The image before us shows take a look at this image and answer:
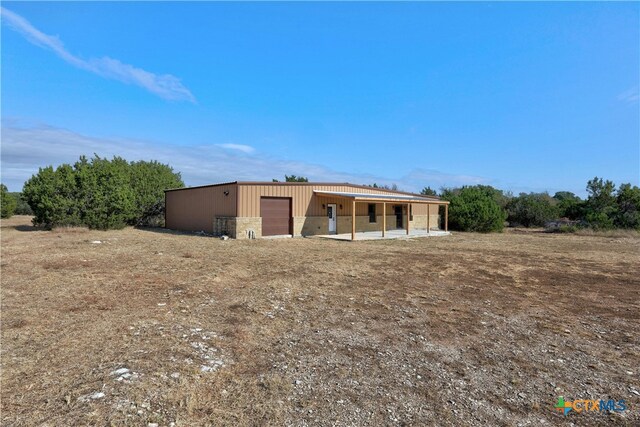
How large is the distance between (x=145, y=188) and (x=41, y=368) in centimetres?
2430

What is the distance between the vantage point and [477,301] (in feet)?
20.7

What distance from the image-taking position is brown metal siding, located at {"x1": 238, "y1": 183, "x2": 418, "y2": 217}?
17.6m

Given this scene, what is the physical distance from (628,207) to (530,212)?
686cm

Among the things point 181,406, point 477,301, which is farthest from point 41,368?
point 477,301

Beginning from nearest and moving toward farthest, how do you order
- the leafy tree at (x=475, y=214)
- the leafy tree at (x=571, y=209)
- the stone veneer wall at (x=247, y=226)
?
1. the stone veneer wall at (x=247, y=226)
2. the leafy tree at (x=475, y=214)
3. the leafy tree at (x=571, y=209)

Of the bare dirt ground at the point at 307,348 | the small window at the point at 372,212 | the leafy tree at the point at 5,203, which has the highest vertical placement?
the leafy tree at the point at 5,203

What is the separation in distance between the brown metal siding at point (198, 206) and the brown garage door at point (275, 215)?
1.66 meters

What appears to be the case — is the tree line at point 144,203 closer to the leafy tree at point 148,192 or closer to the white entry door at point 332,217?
the leafy tree at point 148,192

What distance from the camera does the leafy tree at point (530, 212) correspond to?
99.7 feet

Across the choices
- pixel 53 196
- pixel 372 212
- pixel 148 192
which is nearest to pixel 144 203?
pixel 148 192

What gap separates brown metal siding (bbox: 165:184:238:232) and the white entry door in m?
5.96

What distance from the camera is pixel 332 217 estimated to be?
69.3ft

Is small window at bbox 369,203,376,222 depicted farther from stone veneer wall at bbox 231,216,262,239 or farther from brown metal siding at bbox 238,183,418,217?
stone veneer wall at bbox 231,216,262,239

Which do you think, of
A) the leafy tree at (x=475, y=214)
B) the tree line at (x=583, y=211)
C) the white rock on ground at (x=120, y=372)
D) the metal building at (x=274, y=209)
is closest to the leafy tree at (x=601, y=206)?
the tree line at (x=583, y=211)
